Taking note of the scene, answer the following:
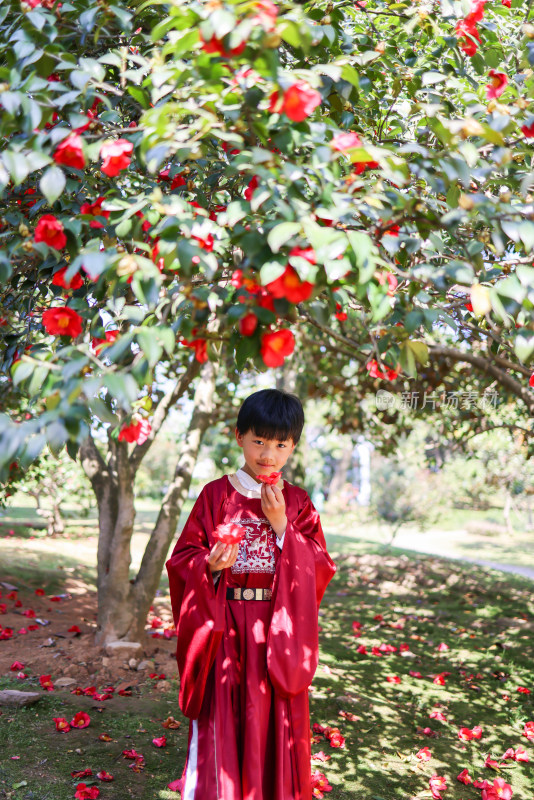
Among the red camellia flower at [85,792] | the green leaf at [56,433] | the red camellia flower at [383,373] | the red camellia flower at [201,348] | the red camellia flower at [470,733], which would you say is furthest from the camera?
the red camellia flower at [470,733]

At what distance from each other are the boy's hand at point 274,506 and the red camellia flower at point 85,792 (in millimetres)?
1418

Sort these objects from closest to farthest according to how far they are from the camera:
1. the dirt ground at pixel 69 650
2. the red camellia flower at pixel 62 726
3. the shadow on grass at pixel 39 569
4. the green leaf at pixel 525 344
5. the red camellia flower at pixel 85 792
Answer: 1. the green leaf at pixel 525 344
2. the red camellia flower at pixel 85 792
3. the red camellia flower at pixel 62 726
4. the dirt ground at pixel 69 650
5. the shadow on grass at pixel 39 569

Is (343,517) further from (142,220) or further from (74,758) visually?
(142,220)

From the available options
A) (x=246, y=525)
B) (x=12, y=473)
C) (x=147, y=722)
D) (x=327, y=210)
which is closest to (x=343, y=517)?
(x=12, y=473)

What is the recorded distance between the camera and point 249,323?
1.49 metres

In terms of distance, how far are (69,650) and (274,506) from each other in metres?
3.13

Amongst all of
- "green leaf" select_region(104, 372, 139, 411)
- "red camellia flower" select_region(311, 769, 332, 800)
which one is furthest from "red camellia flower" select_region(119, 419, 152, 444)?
"red camellia flower" select_region(311, 769, 332, 800)

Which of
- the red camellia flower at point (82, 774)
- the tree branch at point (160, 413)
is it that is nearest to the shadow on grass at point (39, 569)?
the tree branch at point (160, 413)

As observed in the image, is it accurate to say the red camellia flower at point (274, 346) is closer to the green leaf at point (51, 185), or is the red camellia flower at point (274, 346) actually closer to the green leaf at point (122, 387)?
the green leaf at point (122, 387)

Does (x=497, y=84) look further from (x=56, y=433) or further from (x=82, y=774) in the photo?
(x=82, y=774)

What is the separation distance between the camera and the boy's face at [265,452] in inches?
97.7

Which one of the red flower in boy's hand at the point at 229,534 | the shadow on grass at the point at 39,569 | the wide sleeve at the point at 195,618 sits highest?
the red flower in boy's hand at the point at 229,534

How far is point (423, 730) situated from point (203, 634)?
2390mm

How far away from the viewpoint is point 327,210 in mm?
1443
